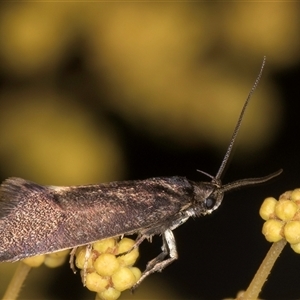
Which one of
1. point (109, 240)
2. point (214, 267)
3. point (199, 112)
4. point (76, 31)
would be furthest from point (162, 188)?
point (214, 267)

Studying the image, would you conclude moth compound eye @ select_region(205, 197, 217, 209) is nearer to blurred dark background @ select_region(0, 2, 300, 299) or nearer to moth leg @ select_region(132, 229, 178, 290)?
moth leg @ select_region(132, 229, 178, 290)

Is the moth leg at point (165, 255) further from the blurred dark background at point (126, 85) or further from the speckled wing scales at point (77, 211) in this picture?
the blurred dark background at point (126, 85)

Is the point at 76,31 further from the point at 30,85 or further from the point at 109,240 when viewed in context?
the point at 109,240

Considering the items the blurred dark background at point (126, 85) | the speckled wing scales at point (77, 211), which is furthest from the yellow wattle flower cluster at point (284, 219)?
the blurred dark background at point (126, 85)

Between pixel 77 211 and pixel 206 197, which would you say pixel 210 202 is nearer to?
pixel 206 197

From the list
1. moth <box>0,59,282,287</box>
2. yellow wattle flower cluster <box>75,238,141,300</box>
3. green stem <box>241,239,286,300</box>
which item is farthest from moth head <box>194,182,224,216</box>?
green stem <box>241,239,286,300</box>

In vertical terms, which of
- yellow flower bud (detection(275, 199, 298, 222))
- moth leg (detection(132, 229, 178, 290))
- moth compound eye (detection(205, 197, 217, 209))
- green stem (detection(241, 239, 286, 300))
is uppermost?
yellow flower bud (detection(275, 199, 298, 222))

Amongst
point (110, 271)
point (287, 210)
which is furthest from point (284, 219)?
point (110, 271)
